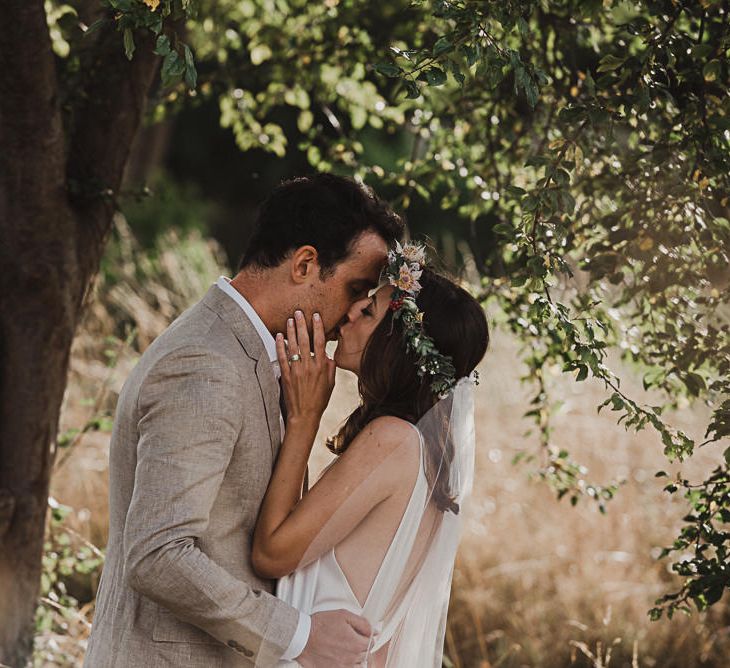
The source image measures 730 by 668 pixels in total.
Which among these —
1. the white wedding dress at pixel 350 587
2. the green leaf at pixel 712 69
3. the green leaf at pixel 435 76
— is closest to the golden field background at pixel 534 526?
the white wedding dress at pixel 350 587

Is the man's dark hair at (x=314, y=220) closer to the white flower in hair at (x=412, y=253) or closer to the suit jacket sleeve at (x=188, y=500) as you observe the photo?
the white flower in hair at (x=412, y=253)

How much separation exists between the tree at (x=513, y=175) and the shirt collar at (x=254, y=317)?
1.69ft

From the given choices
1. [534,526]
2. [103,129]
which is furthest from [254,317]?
[534,526]

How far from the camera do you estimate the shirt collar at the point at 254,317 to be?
232 cm

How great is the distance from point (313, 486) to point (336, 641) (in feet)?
1.28

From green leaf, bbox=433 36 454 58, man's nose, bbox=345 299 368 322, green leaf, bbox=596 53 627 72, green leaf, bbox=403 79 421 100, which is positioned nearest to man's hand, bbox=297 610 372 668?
man's nose, bbox=345 299 368 322

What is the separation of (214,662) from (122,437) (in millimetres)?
606

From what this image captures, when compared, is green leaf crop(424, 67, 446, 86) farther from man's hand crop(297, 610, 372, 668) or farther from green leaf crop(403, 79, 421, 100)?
man's hand crop(297, 610, 372, 668)

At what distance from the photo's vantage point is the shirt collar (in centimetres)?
232

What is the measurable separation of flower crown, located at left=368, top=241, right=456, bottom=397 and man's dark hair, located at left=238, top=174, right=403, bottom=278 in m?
0.12

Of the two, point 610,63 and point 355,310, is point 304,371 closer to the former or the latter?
point 355,310

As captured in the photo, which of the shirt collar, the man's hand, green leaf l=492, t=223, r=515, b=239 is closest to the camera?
the man's hand

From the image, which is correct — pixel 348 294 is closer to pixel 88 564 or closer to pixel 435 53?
pixel 435 53

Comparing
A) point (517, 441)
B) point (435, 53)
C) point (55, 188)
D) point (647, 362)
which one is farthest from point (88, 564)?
point (517, 441)
